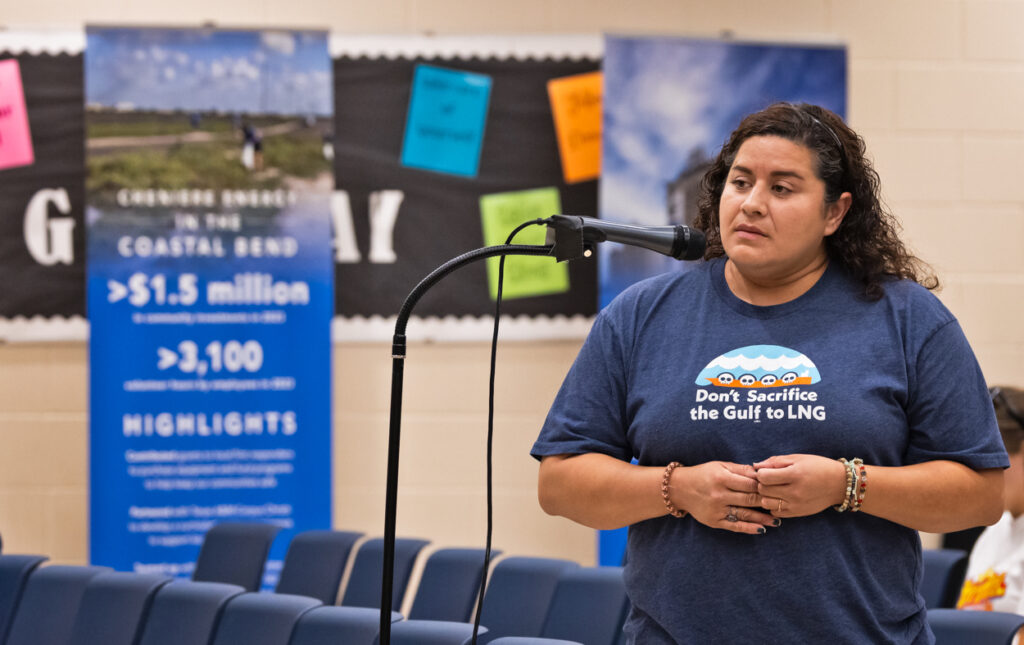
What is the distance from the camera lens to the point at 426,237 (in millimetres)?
3799

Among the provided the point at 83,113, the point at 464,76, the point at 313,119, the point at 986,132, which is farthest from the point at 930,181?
the point at 83,113

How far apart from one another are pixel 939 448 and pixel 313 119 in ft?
9.58

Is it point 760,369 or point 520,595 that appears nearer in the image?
point 760,369

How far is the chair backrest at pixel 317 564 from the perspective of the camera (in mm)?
3049

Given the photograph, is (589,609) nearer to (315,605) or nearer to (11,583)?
(315,605)

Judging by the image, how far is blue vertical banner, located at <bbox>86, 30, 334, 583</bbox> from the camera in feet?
12.1

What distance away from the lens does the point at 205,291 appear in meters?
3.74

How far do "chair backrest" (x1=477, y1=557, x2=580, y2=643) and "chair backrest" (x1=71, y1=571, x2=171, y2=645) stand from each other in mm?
781

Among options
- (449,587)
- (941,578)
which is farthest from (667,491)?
(941,578)

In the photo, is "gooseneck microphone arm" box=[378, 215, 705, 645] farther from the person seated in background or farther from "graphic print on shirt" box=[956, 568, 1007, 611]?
"graphic print on shirt" box=[956, 568, 1007, 611]

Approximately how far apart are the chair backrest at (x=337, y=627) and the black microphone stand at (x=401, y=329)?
700mm

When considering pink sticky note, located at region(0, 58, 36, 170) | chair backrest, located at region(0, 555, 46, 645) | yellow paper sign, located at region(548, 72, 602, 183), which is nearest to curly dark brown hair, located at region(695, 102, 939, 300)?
chair backrest, located at region(0, 555, 46, 645)

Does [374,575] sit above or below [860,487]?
below

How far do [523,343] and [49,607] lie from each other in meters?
1.81
